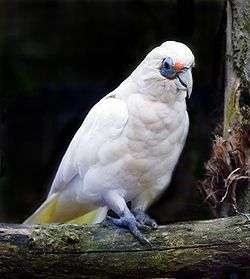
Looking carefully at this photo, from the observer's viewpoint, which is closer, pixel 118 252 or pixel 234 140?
pixel 118 252

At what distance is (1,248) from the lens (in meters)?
1.92

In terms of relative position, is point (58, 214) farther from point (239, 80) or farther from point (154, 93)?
point (239, 80)

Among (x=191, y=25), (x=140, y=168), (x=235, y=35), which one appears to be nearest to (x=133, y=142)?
(x=140, y=168)

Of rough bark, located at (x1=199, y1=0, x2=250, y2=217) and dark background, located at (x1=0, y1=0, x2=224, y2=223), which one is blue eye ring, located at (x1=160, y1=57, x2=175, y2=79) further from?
dark background, located at (x1=0, y1=0, x2=224, y2=223)

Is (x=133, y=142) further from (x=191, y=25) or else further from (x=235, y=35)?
(x=191, y=25)

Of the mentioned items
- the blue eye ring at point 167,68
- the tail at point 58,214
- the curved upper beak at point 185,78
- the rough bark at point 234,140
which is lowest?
the tail at point 58,214

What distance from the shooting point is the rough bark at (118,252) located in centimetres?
194

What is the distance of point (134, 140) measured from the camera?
85.7 inches

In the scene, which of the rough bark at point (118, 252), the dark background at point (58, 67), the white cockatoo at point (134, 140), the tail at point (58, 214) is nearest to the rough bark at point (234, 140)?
the white cockatoo at point (134, 140)

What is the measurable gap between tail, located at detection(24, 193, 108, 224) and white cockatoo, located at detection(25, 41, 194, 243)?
7.7 inches

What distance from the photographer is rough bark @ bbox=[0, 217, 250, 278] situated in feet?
6.38

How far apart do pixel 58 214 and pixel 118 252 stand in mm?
592

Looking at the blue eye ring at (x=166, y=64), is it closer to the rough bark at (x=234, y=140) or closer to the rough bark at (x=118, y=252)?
the rough bark at (x=234, y=140)

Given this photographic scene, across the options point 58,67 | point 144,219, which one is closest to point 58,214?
point 144,219
